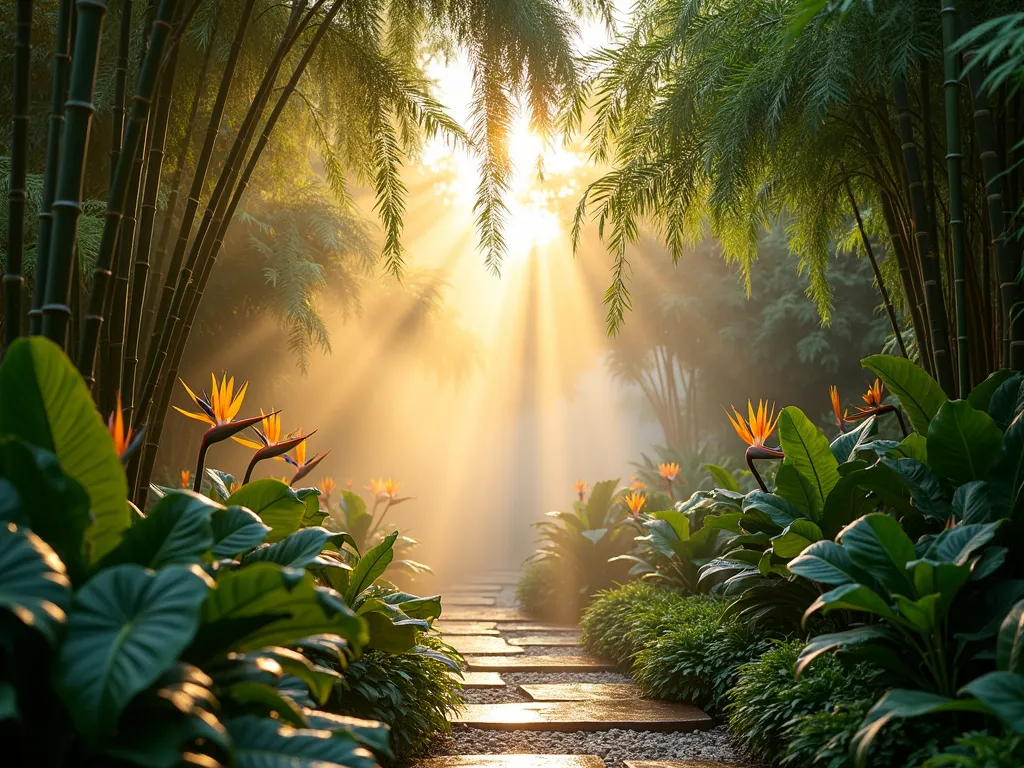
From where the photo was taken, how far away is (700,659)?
290 centimetres

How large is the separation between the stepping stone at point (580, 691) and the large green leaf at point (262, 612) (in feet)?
6.45

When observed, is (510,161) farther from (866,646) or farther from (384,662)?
(866,646)

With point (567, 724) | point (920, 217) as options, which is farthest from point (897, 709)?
point (920, 217)

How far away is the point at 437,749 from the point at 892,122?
3.02m

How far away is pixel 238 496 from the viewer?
1.94 metres

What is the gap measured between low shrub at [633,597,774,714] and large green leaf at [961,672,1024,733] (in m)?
1.25

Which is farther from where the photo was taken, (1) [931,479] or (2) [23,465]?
(1) [931,479]

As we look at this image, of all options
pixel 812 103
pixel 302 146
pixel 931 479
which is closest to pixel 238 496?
pixel 931 479

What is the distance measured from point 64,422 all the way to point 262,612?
1.58 feet

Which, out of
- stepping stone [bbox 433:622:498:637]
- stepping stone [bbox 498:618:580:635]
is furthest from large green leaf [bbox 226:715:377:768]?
stepping stone [bbox 498:618:580:635]

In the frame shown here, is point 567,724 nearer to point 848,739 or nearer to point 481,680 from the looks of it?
point 481,680

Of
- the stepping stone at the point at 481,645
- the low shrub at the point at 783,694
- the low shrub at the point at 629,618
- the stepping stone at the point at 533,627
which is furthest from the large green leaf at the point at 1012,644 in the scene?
the stepping stone at the point at 533,627

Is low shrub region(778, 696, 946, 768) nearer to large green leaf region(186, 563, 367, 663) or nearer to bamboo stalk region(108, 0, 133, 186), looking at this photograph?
large green leaf region(186, 563, 367, 663)

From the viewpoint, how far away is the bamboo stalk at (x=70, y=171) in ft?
4.84
